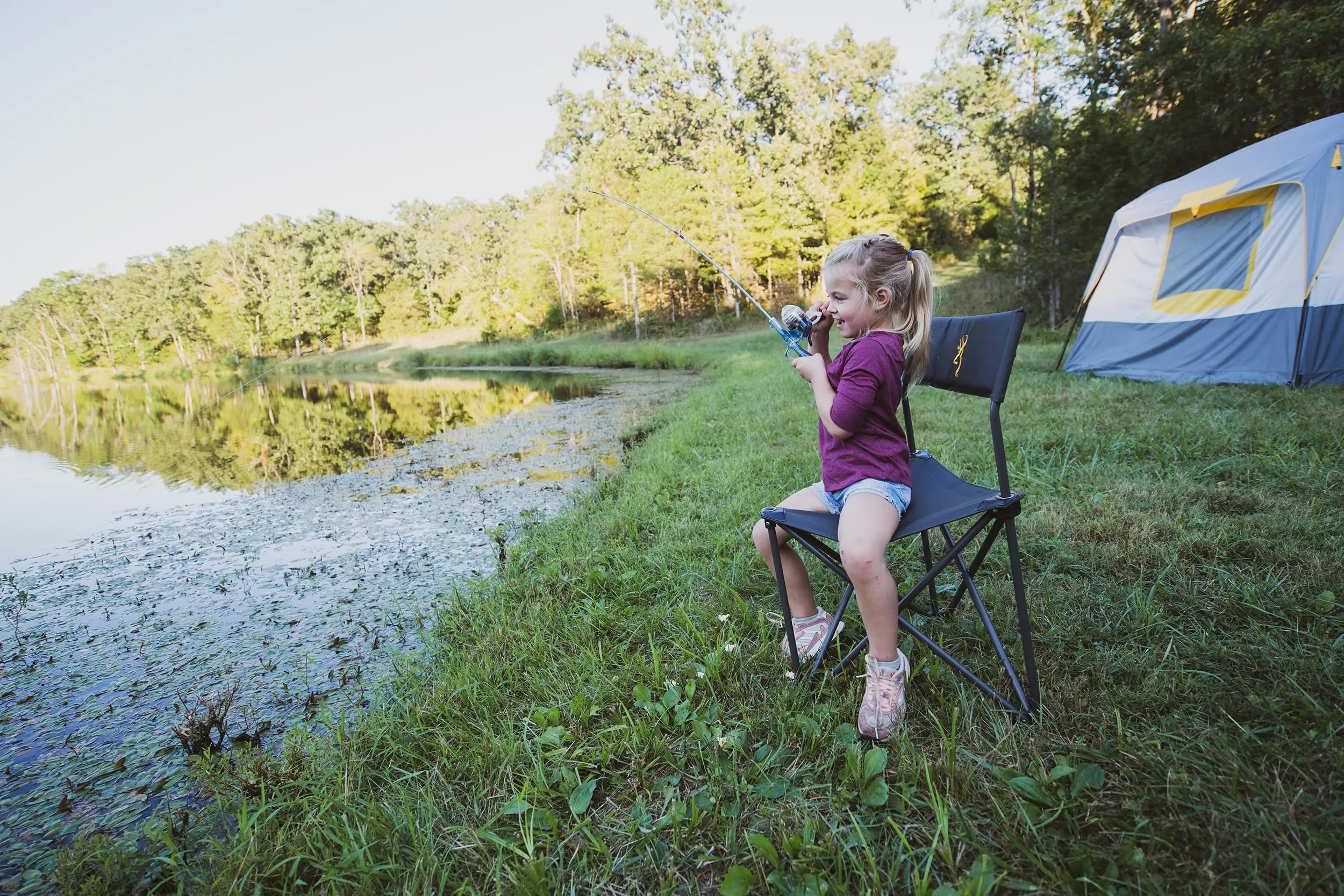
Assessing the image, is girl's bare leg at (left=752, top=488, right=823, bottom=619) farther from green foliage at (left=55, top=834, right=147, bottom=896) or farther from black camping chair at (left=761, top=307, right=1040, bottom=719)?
green foliage at (left=55, top=834, right=147, bottom=896)

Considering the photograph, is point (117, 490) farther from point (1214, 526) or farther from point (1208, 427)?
point (1208, 427)

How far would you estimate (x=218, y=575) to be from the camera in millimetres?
4219

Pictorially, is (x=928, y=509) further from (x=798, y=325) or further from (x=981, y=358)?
(x=798, y=325)

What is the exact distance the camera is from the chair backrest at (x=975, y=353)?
5.50ft

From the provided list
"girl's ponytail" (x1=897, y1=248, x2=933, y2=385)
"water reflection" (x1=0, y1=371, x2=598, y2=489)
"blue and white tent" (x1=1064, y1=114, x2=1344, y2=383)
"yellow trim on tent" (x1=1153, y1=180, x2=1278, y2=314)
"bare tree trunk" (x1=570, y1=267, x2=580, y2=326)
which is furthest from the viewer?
"bare tree trunk" (x1=570, y1=267, x2=580, y2=326)

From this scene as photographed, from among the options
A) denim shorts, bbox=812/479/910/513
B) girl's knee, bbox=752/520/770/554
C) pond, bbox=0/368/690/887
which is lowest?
pond, bbox=0/368/690/887

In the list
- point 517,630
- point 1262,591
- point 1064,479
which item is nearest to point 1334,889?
point 1262,591

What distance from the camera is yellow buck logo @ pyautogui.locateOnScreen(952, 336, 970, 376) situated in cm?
196

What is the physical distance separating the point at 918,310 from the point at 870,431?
434 millimetres

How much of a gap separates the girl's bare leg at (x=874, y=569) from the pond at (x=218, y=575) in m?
2.04

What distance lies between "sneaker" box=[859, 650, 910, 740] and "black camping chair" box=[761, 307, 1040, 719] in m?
0.12

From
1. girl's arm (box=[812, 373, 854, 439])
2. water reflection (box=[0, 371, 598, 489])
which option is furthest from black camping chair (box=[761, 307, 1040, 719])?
water reflection (box=[0, 371, 598, 489])

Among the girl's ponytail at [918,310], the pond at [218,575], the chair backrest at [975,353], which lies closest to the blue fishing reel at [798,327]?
the girl's ponytail at [918,310]

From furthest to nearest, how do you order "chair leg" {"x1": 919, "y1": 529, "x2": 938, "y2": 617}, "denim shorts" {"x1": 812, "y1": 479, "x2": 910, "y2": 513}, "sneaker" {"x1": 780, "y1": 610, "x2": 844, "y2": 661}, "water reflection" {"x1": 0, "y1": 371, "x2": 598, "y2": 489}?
"water reflection" {"x1": 0, "y1": 371, "x2": 598, "y2": 489}, "chair leg" {"x1": 919, "y1": 529, "x2": 938, "y2": 617}, "sneaker" {"x1": 780, "y1": 610, "x2": 844, "y2": 661}, "denim shorts" {"x1": 812, "y1": 479, "x2": 910, "y2": 513}
